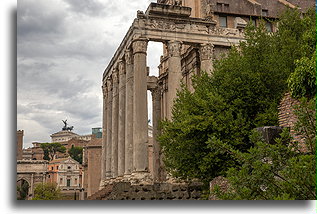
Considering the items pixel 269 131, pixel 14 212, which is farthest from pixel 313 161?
pixel 14 212

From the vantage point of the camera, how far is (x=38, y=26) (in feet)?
38.1

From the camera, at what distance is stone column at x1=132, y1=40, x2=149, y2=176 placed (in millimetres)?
22781

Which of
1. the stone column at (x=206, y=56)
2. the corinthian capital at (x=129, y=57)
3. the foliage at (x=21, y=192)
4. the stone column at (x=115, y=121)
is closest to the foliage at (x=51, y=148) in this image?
the foliage at (x=21, y=192)

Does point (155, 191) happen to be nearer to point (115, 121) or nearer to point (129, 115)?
point (129, 115)

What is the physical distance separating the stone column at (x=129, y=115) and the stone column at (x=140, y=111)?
149cm

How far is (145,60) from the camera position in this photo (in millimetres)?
24328

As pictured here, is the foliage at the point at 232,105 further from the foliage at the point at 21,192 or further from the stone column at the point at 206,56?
the stone column at the point at 206,56

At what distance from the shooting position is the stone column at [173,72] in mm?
24016

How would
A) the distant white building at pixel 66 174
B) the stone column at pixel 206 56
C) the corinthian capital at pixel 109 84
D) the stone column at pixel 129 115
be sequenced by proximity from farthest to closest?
the distant white building at pixel 66 174
the corinthian capital at pixel 109 84
the stone column at pixel 206 56
the stone column at pixel 129 115

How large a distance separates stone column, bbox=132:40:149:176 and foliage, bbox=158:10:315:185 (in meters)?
5.49

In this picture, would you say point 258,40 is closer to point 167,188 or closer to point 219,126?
point 219,126

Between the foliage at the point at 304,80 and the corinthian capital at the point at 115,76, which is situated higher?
the corinthian capital at the point at 115,76

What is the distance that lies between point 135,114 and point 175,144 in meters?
6.77

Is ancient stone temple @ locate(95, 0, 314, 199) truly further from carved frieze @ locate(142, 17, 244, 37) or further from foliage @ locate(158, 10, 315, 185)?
foliage @ locate(158, 10, 315, 185)
